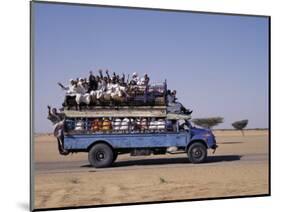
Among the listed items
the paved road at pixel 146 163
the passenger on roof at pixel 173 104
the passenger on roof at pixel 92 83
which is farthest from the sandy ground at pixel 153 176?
the passenger on roof at pixel 92 83

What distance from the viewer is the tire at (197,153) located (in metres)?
6.78

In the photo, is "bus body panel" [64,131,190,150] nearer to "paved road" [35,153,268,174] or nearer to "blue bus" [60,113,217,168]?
"blue bus" [60,113,217,168]

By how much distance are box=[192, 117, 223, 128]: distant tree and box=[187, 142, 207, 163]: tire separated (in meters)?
0.25

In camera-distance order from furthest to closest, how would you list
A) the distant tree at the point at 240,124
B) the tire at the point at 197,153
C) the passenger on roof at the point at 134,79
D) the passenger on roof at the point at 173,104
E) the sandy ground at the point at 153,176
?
the distant tree at the point at 240,124 → the tire at the point at 197,153 → the passenger on roof at the point at 173,104 → the passenger on roof at the point at 134,79 → the sandy ground at the point at 153,176

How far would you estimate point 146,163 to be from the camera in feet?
21.7

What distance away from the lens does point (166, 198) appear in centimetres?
659

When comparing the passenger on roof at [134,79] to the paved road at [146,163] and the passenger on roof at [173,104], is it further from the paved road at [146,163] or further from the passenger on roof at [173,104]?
the paved road at [146,163]

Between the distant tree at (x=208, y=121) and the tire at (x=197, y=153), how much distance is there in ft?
0.82

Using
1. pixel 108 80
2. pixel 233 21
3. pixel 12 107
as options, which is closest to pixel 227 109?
pixel 233 21

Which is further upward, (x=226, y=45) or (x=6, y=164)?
(x=226, y=45)

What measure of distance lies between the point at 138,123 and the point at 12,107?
4.92 feet

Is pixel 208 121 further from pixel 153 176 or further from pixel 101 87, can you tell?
pixel 101 87

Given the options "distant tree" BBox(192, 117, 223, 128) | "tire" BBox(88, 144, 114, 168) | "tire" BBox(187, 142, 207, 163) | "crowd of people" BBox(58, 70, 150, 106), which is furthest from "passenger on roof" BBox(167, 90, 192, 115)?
"tire" BBox(88, 144, 114, 168)
